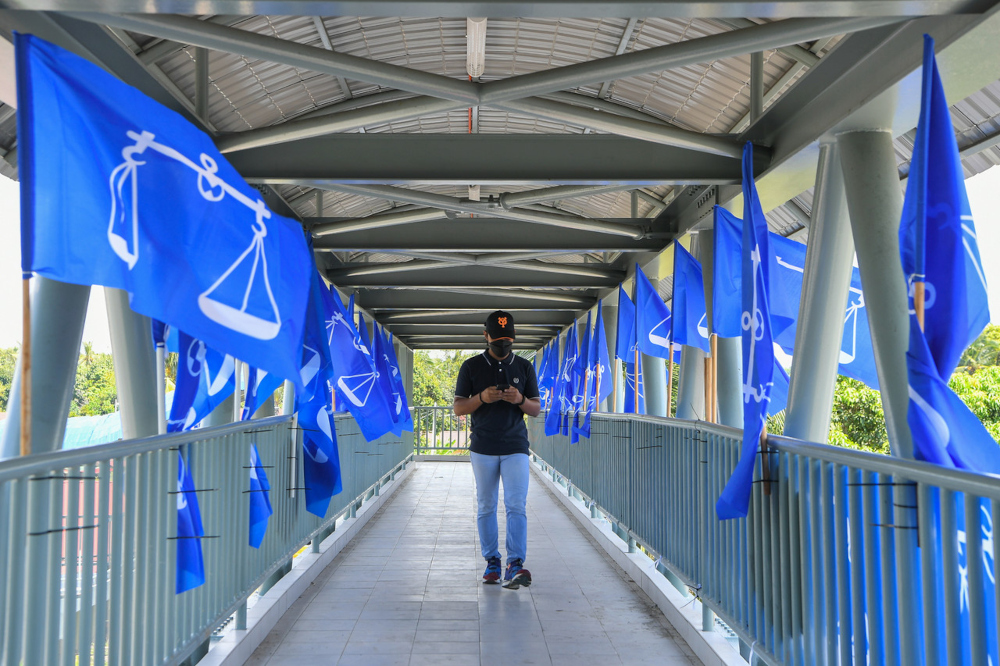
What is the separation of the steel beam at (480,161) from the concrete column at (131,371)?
1.99 meters

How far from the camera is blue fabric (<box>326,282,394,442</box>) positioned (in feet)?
27.2

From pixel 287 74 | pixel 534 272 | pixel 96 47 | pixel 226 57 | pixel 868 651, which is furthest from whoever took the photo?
pixel 534 272

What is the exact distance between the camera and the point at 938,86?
3.46 m

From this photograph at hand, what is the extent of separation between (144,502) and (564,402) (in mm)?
12793

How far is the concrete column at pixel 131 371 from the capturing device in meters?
4.91

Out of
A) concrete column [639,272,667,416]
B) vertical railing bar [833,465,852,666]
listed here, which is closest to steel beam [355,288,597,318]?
concrete column [639,272,667,416]

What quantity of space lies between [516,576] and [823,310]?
3.06 meters

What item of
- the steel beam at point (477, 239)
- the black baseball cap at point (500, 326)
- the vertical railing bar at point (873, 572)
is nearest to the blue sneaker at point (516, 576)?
the black baseball cap at point (500, 326)

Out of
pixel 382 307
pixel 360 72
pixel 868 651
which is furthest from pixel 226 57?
pixel 382 307

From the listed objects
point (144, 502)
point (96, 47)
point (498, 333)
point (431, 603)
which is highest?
point (96, 47)

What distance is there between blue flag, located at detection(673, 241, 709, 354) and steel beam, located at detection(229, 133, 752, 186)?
1.41m

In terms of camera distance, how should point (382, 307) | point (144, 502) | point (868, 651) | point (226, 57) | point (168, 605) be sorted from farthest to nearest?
point (382, 307)
point (226, 57)
point (168, 605)
point (144, 502)
point (868, 651)

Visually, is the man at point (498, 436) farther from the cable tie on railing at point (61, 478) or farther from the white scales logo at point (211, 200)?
the cable tie on railing at point (61, 478)

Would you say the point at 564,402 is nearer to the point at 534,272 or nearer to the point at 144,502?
the point at 534,272
